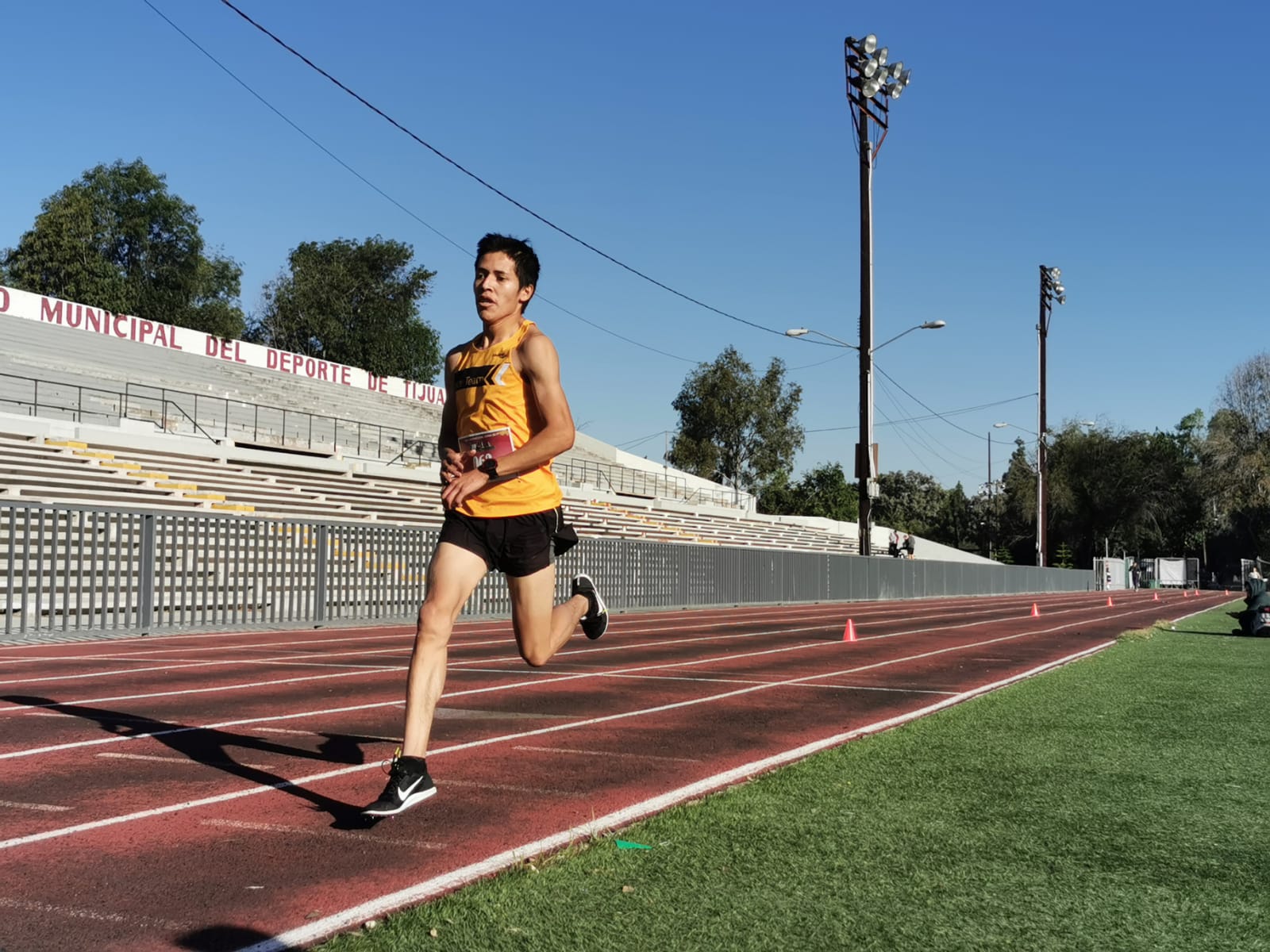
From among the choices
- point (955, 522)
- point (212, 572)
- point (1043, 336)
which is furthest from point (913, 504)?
point (212, 572)

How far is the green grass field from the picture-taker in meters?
3.01

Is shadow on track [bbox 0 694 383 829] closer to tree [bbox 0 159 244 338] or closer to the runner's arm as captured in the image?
the runner's arm

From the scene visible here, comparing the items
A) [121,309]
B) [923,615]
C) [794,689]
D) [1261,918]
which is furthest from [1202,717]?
[121,309]

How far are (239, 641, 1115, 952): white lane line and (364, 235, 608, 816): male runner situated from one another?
1.88ft

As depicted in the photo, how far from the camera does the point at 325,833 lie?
4.14 m

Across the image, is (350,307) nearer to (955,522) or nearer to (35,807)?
(955,522)

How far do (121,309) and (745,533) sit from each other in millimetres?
34387

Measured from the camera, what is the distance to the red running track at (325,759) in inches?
134

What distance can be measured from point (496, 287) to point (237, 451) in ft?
76.0

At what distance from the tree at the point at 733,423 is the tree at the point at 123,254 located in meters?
30.9

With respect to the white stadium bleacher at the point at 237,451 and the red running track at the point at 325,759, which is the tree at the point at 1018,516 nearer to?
the white stadium bleacher at the point at 237,451

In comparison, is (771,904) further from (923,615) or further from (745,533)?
(745,533)

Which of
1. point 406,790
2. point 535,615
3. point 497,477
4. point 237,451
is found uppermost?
point 237,451

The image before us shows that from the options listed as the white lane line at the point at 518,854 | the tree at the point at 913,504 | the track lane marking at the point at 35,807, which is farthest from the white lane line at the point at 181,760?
the tree at the point at 913,504
